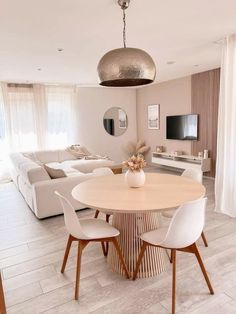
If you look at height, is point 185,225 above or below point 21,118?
below

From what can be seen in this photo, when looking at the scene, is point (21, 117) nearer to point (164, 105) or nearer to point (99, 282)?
point (164, 105)

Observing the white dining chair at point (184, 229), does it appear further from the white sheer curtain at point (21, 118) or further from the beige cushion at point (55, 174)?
the white sheer curtain at point (21, 118)

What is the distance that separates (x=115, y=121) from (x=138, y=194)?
5.41m

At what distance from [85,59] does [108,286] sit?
3.56 meters

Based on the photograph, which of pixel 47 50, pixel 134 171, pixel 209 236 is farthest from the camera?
pixel 47 50

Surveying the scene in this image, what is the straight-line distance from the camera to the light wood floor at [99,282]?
1.73m

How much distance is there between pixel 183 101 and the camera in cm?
579

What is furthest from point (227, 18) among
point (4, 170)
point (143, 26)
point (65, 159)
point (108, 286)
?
point (4, 170)

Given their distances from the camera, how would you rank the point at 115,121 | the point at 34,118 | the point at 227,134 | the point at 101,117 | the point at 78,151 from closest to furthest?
the point at 227,134 → the point at 34,118 → the point at 78,151 → the point at 101,117 → the point at 115,121

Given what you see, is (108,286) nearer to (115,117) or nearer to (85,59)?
(85,59)

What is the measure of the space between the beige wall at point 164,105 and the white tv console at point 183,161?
0.26 meters

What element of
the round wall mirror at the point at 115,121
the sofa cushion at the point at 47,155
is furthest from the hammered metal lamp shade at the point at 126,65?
the round wall mirror at the point at 115,121

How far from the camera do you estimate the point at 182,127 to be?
5.81m

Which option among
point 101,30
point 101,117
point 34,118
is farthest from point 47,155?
point 101,30
